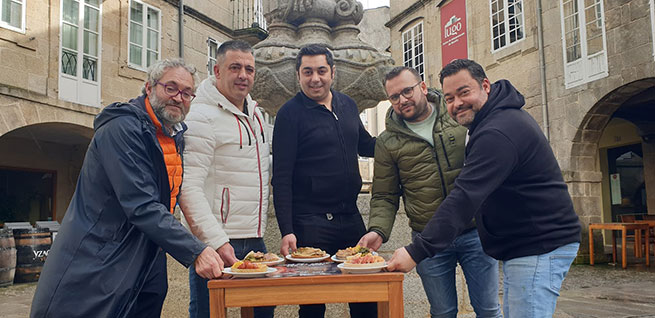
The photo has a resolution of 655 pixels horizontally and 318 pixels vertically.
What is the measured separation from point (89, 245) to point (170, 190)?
0.42 m

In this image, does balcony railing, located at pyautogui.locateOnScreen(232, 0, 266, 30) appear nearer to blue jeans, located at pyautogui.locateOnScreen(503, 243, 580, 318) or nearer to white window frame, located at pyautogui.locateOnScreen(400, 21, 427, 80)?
white window frame, located at pyautogui.locateOnScreen(400, 21, 427, 80)

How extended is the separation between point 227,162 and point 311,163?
0.49 metres

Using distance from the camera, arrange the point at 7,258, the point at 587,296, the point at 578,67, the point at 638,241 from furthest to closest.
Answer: the point at 578,67, the point at 638,241, the point at 7,258, the point at 587,296

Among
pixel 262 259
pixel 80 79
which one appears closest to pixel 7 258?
pixel 80 79

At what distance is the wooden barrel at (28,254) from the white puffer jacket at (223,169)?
738 centimetres

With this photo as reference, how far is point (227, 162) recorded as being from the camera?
8.36ft

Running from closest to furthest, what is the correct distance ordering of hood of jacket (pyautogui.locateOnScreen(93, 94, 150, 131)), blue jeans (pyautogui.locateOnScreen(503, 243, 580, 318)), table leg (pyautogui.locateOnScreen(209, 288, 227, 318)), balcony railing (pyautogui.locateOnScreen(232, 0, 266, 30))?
table leg (pyautogui.locateOnScreen(209, 288, 227, 318)), blue jeans (pyautogui.locateOnScreen(503, 243, 580, 318)), hood of jacket (pyautogui.locateOnScreen(93, 94, 150, 131)), balcony railing (pyautogui.locateOnScreen(232, 0, 266, 30))

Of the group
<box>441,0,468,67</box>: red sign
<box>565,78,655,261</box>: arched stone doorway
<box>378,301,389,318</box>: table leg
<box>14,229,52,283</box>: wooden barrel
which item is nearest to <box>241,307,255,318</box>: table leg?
<box>378,301,389,318</box>: table leg

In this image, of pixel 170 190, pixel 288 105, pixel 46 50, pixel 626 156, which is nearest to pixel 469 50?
pixel 626 156

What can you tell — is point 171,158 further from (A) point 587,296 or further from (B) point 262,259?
(A) point 587,296

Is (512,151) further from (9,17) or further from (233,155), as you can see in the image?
(9,17)

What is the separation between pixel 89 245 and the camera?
6.38 ft

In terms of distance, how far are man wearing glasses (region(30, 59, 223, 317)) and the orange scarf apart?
0.05 meters

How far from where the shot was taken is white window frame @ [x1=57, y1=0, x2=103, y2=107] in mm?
10297
